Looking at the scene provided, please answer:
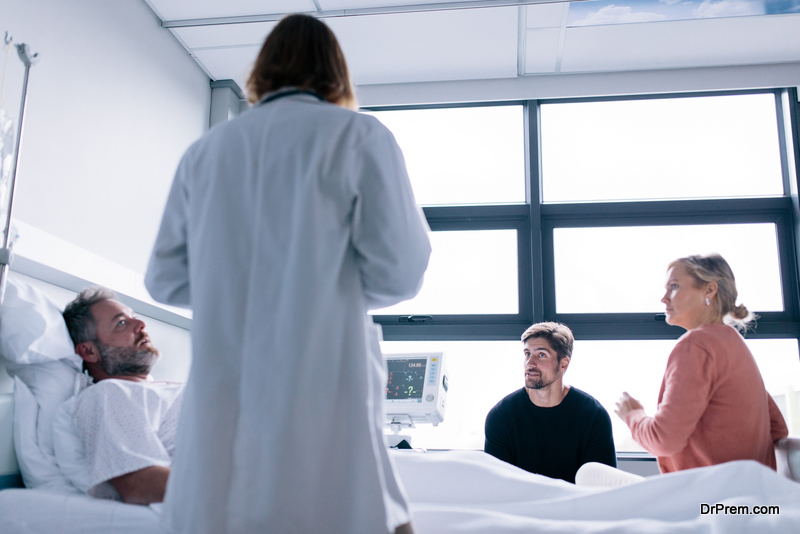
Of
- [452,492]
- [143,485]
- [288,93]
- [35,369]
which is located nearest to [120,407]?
[143,485]

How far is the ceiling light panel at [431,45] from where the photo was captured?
320cm

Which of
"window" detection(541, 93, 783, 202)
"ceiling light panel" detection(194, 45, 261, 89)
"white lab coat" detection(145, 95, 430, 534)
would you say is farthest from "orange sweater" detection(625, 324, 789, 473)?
"ceiling light panel" detection(194, 45, 261, 89)

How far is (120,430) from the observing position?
1.58m

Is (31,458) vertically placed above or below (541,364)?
below

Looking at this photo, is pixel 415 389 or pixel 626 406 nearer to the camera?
pixel 626 406

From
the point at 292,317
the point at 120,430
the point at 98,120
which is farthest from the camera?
the point at 98,120

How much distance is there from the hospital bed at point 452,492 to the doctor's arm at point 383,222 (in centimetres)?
33

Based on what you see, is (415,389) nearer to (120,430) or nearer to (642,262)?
(120,430)

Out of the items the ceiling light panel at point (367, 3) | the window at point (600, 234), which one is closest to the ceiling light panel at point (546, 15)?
the ceiling light panel at point (367, 3)

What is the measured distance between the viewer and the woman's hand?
181cm

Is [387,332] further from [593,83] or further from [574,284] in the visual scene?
[593,83]

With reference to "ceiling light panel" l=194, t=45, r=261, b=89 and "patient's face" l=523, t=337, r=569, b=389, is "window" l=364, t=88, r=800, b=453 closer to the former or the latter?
"patient's face" l=523, t=337, r=569, b=389

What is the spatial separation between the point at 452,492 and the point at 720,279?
95 centimetres

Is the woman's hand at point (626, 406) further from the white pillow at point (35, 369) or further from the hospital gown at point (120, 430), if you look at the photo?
the white pillow at point (35, 369)
